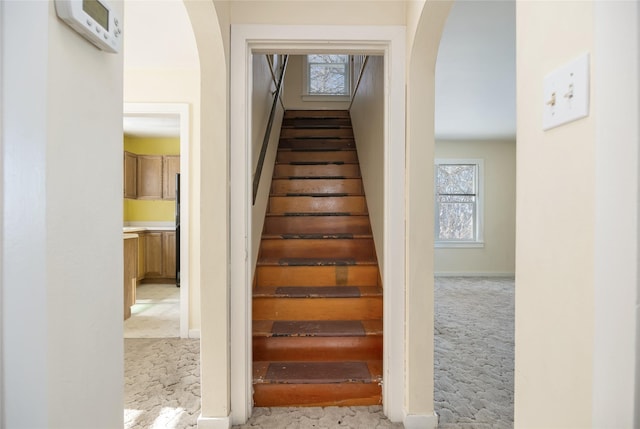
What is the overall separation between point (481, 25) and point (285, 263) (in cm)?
221

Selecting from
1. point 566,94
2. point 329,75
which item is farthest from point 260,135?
point 329,75

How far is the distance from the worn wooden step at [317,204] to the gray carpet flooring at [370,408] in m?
1.39

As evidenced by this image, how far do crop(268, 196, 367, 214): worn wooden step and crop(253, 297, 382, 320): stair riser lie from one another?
108 centimetres

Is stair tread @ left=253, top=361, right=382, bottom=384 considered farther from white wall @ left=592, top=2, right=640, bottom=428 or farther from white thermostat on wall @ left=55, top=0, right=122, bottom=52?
white thermostat on wall @ left=55, top=0, right=122, bottom=52

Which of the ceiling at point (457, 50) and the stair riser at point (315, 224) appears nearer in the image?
the ceiling at point (457, 50)

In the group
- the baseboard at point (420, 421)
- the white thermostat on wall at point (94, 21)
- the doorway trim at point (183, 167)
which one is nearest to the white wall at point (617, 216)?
the white thermostat on wall at point (94, 21)

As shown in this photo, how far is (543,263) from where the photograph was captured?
0.76 m

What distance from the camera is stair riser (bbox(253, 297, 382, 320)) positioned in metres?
2.48

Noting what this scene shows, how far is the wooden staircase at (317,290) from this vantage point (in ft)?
6.79

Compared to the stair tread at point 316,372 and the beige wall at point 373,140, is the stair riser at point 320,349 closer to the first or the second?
the stair tread at point 316,372

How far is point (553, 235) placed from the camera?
0.72m

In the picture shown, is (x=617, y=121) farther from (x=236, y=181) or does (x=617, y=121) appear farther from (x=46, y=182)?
(x=236, y=181)

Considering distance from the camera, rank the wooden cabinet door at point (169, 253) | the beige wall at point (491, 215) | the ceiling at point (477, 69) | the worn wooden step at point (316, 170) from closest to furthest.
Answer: the ceiling at point (477, 69) → the worn wooden step at point (316, 170) → the wooden cabinet door at point (169, 253) → the beige wall at point (491, 215)

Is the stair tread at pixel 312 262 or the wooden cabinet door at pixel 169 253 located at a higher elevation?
the stair tread at pixel 312 262
